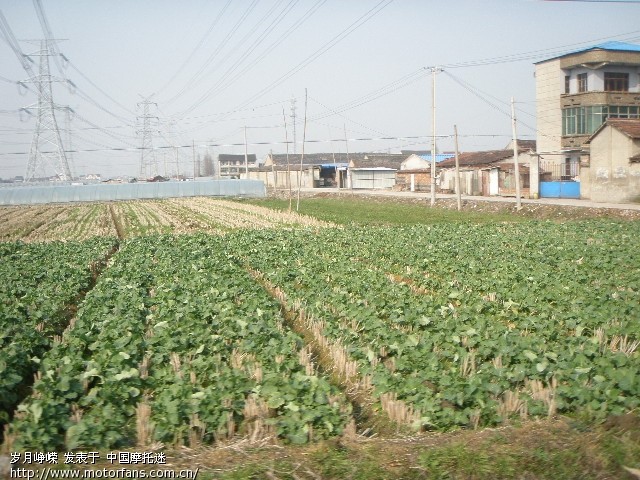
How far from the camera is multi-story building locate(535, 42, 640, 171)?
166 feet

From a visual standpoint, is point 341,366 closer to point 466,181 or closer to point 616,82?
point 616,82

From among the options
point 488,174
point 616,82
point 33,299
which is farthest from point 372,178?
point 33,299

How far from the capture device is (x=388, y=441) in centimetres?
636

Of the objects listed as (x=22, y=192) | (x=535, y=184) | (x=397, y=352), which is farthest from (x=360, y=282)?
(x=22, y=192)

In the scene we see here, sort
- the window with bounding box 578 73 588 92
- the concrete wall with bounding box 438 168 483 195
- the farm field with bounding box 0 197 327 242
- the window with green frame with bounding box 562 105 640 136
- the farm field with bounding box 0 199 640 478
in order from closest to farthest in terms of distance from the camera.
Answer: the farm field with bounding box 0 199 640 478
the farm field with bounding box 0 197 327 242
the window with green frame with bounding box 562 105 640 136
the window with bounding box 578 73 588 92
the concrete wall with bounding box 438 168 483 195

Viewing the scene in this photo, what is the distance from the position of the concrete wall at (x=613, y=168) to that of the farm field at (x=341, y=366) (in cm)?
2567

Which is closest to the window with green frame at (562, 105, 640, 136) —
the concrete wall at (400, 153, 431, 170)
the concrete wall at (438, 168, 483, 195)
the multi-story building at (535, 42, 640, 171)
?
the multi-story building at (535, 42, 640, 171)

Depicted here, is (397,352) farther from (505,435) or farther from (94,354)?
(94,354)

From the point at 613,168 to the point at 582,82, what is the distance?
14.8 meters

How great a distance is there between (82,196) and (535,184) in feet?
145

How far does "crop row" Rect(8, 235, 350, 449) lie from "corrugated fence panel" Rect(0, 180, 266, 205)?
2333 inches

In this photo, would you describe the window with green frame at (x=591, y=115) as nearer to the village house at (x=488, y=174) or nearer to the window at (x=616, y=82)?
the window at (x=616, y=82)

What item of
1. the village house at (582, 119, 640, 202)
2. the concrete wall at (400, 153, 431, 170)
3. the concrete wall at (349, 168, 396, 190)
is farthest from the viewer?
the concrete wall at (400, 153, 431, 170)

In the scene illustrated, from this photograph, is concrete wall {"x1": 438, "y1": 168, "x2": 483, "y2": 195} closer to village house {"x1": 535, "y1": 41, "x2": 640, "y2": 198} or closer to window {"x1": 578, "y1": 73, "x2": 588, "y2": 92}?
village house {"x1": 535, "y1": 41, "x2": 640, "y2": 198}
